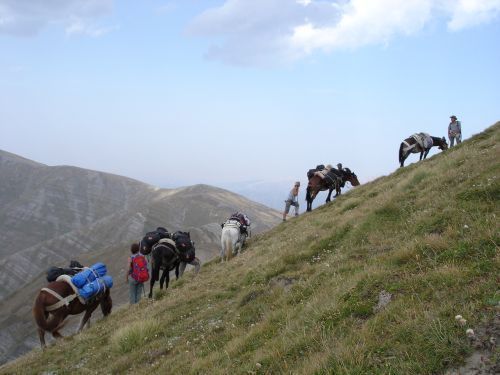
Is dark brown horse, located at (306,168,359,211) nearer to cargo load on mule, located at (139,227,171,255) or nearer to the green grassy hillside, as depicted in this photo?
cargo load on mule, located at (139,227,171,255)

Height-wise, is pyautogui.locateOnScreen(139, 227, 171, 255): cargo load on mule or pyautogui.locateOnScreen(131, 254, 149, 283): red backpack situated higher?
pyautogui.locateOnScreen(139, 227, 171, 255): cargo load on mule

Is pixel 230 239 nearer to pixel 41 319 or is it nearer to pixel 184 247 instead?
pixel 184 247

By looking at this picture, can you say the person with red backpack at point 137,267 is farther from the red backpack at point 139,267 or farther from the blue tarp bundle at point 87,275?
the blue tarp bundle at point 87,275

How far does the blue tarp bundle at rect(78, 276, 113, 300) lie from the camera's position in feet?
44.0

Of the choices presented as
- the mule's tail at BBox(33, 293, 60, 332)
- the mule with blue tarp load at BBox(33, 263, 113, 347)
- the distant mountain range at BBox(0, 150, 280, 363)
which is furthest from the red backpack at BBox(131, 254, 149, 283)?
the distant mountain range at BBox(0, 150, 280, 363)

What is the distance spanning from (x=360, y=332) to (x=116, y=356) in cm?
602

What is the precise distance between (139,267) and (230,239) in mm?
4207

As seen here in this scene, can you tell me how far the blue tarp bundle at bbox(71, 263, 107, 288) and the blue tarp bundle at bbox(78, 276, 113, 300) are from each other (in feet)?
0.46

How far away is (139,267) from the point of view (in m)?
17.2

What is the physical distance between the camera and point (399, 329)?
5316 millimetres

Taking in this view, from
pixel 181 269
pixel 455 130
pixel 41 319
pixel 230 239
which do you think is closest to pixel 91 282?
pixel 41 319

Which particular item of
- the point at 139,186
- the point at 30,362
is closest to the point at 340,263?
the point at 30,362

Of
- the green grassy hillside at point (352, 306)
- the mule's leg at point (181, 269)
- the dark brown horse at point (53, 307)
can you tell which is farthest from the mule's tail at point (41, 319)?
the mule's leg at point (181, 269)

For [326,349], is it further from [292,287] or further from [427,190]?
[427,190]
